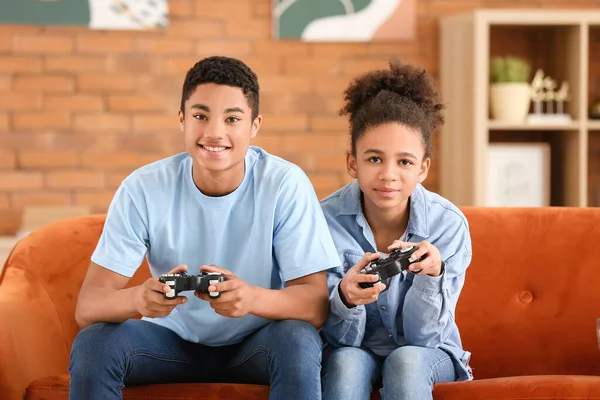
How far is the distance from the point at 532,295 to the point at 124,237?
1.10m

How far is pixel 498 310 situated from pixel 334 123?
163 centimetres

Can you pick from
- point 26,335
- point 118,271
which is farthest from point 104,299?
point 26,335

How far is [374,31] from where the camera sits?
3.69 metres

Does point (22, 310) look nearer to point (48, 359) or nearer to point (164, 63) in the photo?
point (48, 359)

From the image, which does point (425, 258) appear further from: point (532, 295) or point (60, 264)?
point (60, 264)

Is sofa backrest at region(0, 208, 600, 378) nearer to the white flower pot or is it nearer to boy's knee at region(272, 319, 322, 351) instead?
boy's knee at region(272, 319, 322, 351)

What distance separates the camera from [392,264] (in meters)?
1.74

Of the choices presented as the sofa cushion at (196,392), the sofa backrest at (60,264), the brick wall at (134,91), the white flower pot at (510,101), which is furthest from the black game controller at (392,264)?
the brick wall at (134,91)

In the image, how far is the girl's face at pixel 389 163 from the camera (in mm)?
1942

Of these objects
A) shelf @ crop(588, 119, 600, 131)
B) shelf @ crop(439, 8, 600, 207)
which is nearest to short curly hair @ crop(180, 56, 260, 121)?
shelf @ crop(439, 8, 600, 207)

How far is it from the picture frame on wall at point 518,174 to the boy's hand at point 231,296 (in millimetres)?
1979

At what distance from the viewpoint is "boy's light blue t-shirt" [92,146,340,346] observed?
6.29 ft

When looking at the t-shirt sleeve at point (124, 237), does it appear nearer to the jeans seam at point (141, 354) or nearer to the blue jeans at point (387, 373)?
the jeans seam at point (141, 354)

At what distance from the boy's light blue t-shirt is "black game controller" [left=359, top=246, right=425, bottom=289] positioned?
163 millimetres
